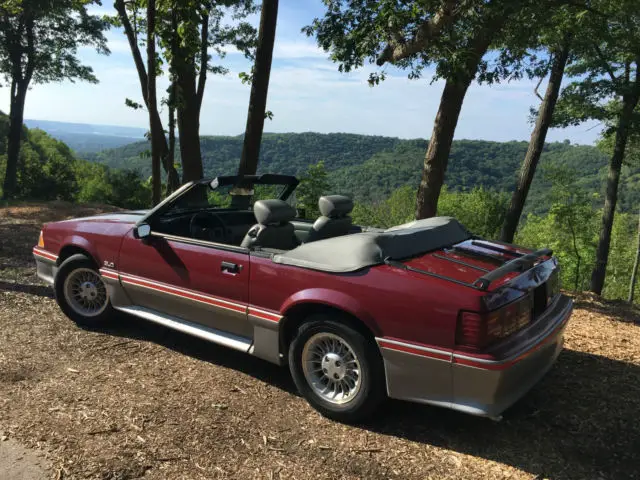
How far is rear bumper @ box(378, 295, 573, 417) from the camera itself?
2.77 metres

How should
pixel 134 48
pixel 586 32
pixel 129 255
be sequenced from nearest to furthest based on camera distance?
pixel 129 255, pixel 586 32, pixel 134 48

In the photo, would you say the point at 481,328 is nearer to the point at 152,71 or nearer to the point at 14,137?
the point at 152,71

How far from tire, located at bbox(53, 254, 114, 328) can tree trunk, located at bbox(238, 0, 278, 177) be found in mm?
3906

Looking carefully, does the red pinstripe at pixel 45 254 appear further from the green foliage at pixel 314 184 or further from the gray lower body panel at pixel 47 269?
the green foliage at pixel 314 184

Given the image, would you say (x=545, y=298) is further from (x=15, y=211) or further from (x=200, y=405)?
(x=15, y=211)

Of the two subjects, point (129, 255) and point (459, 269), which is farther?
point (129, 255)

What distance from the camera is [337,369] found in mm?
3330

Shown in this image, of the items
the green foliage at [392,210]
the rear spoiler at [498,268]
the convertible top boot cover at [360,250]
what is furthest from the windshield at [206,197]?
the green foliage at [392,210]

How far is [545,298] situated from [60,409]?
3.46m

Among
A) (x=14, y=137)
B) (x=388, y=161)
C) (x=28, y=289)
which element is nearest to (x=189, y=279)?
(x=28, y=289)

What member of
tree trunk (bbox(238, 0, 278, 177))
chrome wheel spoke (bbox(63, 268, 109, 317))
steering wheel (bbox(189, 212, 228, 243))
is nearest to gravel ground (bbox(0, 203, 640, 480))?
chrome wheel spoke (bbox(63, 268, 109, 317))

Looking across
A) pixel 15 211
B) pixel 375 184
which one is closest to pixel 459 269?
pixel 15 211

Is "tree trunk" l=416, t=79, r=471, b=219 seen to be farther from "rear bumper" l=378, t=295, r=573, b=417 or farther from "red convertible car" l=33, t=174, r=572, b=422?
"rear bumper" l=378, t=295, r=573, b=417

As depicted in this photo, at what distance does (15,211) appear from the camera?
14430mm
